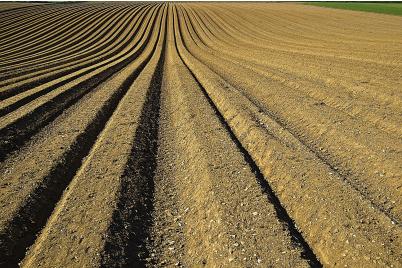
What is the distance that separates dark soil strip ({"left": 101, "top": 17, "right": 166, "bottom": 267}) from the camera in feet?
14.1

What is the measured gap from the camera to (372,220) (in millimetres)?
4750

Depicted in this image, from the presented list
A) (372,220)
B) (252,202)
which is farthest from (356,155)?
(252,202)

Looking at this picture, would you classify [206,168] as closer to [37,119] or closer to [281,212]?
[281,212]

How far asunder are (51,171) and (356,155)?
19.3ft

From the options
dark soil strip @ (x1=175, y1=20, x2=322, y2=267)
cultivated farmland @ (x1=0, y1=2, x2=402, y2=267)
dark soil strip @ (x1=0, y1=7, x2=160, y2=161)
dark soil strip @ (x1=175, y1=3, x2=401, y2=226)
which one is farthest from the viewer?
dark soil strip @ (x1=0, y1=7, x2=160, y2=161)

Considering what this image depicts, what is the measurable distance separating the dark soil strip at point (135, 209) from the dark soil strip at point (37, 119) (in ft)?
8.71

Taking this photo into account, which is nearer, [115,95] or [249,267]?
[249,267]

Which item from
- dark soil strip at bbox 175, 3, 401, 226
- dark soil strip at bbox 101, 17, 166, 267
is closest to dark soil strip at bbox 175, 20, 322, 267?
dark soil strip at bbox 175, 3, 401, 226

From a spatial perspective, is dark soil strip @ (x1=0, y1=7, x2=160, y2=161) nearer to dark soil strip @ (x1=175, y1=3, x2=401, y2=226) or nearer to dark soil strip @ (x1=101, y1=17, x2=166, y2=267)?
dark soil strip @ (x1=101, y1=17, x2=166, y2=267)

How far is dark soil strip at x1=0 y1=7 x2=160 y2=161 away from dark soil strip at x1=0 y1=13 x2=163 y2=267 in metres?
1.36

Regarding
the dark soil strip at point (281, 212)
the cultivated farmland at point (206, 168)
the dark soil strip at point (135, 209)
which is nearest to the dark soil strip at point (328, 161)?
the cultivated farmland at point (206, 168)

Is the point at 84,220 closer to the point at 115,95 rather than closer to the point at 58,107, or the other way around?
the point at 58,107

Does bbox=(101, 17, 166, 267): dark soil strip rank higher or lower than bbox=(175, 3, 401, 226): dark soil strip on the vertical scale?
higher

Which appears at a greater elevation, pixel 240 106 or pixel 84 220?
pixel 84 220
